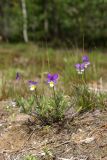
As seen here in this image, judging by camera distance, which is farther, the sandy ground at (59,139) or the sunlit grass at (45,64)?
the sunlit grass at (45,64)

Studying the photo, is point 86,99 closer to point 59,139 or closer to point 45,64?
point 59,139

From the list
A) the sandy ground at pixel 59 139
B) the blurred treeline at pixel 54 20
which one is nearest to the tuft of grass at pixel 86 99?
the sandy ground at pixel 59 139

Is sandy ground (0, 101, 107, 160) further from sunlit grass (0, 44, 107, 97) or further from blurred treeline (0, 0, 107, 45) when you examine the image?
blurred treeline (0, 0, 107, 45)

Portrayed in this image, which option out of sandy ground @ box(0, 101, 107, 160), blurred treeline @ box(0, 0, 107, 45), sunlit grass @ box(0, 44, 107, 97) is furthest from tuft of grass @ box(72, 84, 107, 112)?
blurred treeline @ box(0, 0, 107, 45)

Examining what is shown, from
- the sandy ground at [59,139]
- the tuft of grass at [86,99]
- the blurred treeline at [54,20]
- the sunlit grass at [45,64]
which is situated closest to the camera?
the sandy ground at [59,139]

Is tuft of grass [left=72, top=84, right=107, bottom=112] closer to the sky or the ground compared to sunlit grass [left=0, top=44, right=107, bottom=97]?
closer to the sky

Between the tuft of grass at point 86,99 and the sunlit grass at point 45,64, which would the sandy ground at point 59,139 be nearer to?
the tuft of grass at point 86,99

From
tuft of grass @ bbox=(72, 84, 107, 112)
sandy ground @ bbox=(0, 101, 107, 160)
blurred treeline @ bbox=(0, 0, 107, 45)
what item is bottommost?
blurred treeline @ bbox=(0, 0, 107, 45)

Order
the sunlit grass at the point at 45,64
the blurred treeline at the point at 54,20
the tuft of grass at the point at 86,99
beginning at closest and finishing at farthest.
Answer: the tuft of grass at the point at 86,99 → the sunlit grass at the point at 45,64 → the blurred treeline at the point at 54,20

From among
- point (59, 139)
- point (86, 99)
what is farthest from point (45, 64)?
point (59, 139)
